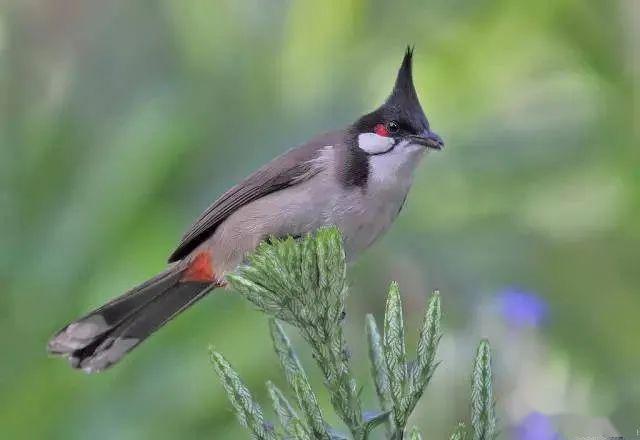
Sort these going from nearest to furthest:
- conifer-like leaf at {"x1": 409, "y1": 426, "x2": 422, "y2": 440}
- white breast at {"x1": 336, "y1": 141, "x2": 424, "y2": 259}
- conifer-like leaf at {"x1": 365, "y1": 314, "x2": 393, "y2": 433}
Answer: conifer-like leaf at {"x1": 409, "y1": 426, "x2": 422, "y2": 440} → conifer-like leaf at {"x1": 365, "y1": 314, "x2": 393, "y2": 433} → white breast at {"x1": 336, "y1": 141, "x2": 424, "y2": 259}

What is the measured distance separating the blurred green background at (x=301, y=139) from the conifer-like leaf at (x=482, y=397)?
762 millimetres

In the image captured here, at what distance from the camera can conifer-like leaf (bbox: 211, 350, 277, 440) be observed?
45 centimetres

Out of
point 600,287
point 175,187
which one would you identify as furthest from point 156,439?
point 600,287

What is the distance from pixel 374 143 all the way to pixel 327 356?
0.62 metres

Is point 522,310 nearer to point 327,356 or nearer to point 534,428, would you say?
point 534,428

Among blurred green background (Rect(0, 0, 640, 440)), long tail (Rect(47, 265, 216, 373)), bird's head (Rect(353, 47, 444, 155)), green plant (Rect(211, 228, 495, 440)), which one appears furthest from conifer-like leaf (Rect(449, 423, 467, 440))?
blurred green background (Rect(0, 0, 640, 440))

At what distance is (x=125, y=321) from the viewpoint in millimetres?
985

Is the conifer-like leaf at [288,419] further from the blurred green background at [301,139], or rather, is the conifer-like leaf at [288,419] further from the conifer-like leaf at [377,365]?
the blurred green background at [301,139]

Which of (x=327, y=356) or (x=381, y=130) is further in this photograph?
(x=381, y=130)

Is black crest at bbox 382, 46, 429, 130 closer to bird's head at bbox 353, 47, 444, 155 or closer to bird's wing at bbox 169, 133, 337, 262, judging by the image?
bird's head at bbox 353, 47, 444, 155

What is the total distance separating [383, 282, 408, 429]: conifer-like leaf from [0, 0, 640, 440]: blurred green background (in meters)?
0.78

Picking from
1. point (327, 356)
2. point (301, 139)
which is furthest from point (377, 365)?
point (301, 139)

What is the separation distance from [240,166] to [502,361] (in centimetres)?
69

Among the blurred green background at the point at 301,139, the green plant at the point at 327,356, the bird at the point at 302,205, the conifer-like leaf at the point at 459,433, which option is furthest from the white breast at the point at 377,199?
the conifer-like leaf at the point at 459,433
